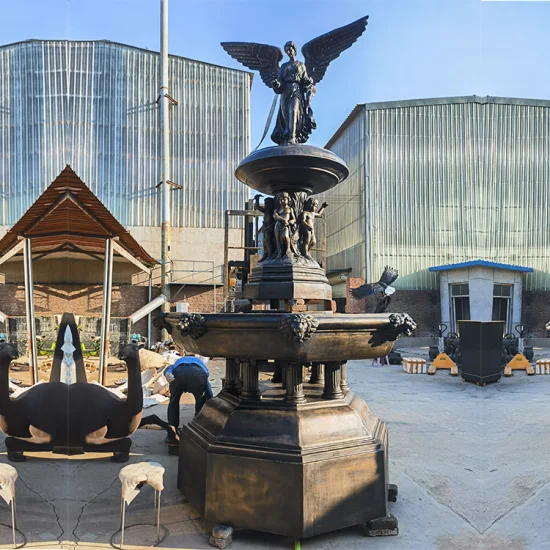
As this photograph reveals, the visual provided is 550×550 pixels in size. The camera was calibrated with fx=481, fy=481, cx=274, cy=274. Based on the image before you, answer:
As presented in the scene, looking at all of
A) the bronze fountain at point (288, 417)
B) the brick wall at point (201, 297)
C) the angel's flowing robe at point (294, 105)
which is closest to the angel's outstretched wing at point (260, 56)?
the angel's flowing robe at point (294, 105)

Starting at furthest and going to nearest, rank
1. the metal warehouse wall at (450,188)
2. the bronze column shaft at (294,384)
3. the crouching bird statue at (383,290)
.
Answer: the metal warehouse wall at (450,188) → the crouching bird statue at (383,290) → the bronze column shaft at (294,384)

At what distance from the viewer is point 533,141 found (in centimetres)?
1934

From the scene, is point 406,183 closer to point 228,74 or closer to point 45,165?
point 228,74

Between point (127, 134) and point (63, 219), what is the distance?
36.3ft

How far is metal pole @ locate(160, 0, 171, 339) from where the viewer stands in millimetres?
17906

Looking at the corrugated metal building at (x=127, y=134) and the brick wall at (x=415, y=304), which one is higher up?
the corrugated metal building at (x=127, y=134)

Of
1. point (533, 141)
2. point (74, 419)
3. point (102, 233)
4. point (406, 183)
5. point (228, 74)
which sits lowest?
point (74, 419)

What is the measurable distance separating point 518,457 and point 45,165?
17.5 metres

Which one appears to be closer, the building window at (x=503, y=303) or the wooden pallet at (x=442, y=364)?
the wooden pallet at (x=442, y=364)

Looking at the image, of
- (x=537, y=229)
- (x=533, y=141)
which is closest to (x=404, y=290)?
(x=537, y=229)

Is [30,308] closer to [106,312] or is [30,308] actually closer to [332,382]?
[106,312]

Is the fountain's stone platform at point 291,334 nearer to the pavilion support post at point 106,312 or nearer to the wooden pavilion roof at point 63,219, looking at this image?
the wooden pavilion roof at point 63,219

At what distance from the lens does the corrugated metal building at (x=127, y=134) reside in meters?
17.6

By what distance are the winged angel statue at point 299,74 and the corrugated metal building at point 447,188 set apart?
15.1m
